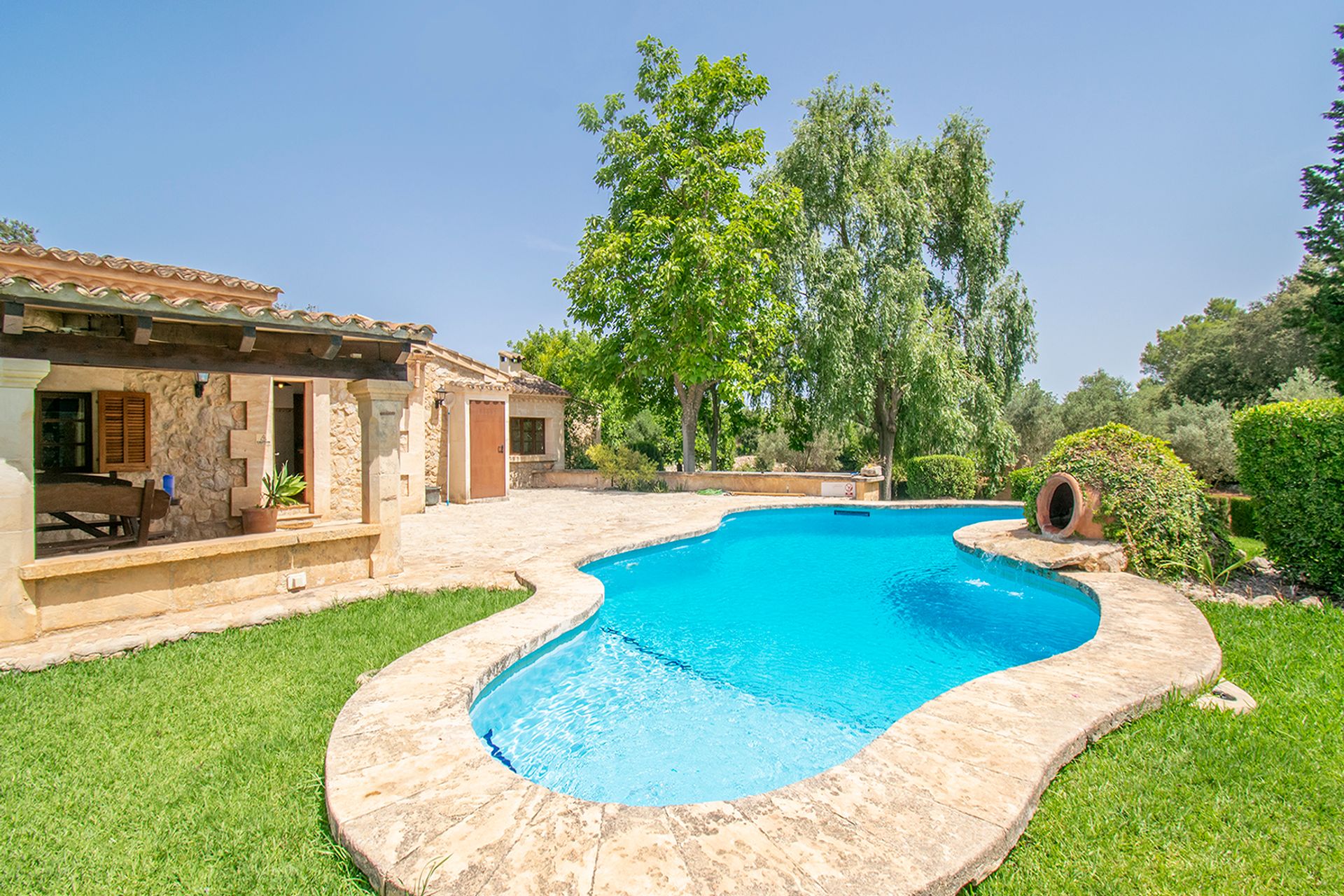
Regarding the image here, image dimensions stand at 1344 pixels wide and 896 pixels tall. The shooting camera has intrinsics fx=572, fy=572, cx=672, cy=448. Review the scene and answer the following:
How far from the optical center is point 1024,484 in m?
12.8

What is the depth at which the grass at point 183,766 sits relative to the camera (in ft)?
7.18

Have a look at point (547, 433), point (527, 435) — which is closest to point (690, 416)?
point (547, 433)

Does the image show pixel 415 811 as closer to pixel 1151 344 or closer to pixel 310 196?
pixel 310 196

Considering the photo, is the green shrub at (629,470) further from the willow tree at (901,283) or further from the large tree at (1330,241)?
the large tree at (1330,241)

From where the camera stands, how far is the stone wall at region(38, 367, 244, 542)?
24.3 feet

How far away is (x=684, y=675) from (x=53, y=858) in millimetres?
3794

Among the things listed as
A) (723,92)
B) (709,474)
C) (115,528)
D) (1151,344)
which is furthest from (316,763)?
(1151,344)

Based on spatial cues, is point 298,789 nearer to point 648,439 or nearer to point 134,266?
point 134,266

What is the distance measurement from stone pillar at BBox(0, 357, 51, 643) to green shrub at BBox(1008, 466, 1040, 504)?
1151cm

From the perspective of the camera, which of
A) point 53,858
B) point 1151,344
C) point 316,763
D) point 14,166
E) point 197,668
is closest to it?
point 53,858

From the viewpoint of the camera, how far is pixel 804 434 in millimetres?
21109

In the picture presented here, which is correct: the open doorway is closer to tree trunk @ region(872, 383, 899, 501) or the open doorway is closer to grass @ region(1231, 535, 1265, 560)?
grass @ region(1231, 535, 1265, 560)

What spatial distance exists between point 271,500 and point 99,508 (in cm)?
311

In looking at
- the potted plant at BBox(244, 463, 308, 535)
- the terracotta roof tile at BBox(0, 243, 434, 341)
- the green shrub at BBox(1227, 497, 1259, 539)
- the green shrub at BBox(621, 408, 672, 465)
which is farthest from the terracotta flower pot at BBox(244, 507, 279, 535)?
the green shrub at BBox(1227, 497, 1259, 539)
